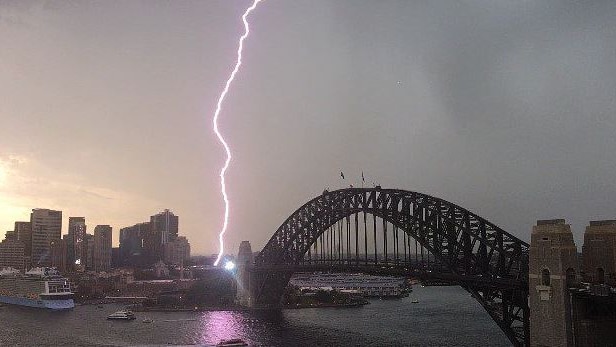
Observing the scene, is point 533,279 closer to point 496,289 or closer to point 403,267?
point 496,289

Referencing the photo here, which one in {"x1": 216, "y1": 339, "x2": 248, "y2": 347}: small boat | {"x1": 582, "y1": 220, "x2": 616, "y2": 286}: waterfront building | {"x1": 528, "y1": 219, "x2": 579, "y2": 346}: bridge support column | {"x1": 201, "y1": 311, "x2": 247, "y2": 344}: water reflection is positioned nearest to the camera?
{"x1": 528, "y1": 219, "x2": 579, "y2": 346}: bridge support column

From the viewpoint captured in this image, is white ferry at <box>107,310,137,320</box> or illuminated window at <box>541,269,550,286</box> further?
white ferry at <box>107,310,137,320</box>

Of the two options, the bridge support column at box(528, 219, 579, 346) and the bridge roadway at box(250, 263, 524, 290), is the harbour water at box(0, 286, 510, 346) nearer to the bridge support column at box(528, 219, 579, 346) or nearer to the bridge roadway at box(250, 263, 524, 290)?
the bridge roadway at box(250, 263, 524, 290)

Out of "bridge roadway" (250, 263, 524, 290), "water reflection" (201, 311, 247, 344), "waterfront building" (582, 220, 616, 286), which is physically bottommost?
"water reflection" (201, 311, 247, 344)

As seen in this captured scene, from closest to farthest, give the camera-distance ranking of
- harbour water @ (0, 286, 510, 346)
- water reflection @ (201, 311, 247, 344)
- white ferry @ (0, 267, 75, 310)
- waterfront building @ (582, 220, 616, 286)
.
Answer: waterfront building @ (582, 220, 616, 286)
harbour water @ (0, 286, 510, 346)
water reflection @ (201, 311, 247, 344)
white ferry @ (0, 267, 75, 310)

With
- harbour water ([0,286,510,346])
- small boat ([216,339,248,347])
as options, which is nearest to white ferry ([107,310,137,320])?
harbour water ([0,286,510,346])

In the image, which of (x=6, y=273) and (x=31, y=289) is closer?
(x=31, y=289)

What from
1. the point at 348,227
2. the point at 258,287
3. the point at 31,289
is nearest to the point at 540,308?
the point at 348,227
